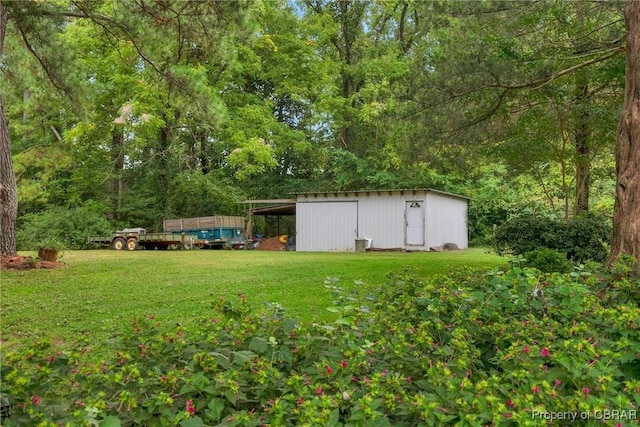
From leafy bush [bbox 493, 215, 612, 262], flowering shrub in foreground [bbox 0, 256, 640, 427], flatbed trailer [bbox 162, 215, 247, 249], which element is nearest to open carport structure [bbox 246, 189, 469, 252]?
flatbed trailer [bbox 162, 215, 247, 249]

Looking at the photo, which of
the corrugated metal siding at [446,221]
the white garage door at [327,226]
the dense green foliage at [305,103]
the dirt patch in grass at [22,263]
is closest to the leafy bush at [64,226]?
the dense green foliage at [305,103]

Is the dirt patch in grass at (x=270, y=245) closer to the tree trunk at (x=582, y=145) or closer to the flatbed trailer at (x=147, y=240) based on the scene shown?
the flatbed trailer at (x=147, y=240)

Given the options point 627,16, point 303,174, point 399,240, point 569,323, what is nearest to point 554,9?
point 627,16

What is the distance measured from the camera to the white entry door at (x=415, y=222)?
51.3 ft

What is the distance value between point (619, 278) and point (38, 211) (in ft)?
74.8

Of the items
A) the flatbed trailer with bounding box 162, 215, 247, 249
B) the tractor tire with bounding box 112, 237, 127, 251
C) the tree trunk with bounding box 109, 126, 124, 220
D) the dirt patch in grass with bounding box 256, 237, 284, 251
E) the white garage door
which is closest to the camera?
the white garage door

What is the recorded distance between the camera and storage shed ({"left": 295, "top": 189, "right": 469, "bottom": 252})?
619 inches

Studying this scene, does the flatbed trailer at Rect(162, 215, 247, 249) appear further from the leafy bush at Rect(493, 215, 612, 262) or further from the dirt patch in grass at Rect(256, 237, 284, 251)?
the leafy bush at Rect(493, 215, 612, 262)

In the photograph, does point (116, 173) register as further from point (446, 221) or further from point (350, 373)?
point (350, 373)

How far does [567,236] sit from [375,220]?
848 cm

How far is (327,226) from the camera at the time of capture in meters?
16.7

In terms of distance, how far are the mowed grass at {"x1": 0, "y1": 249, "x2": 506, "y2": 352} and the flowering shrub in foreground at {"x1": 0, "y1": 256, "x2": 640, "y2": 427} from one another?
1132 mm

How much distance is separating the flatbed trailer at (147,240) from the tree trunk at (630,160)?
14.8m

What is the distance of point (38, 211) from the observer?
20672 millimetres
